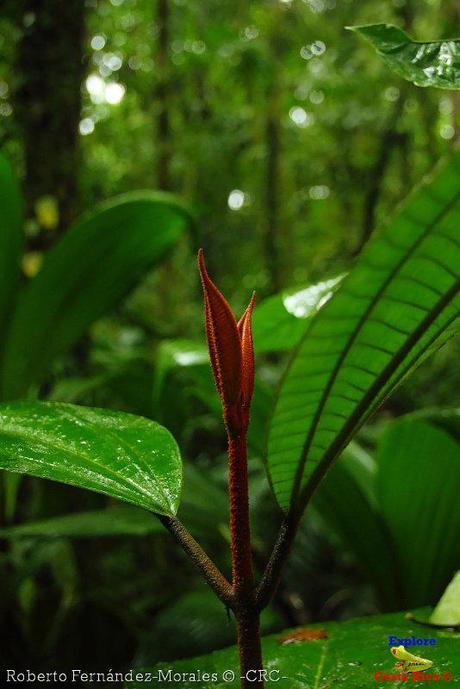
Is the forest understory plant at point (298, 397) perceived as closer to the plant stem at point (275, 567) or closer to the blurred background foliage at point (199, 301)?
the plant stem at point (275, 567)

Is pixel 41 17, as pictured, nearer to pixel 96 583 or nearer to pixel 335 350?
pixel 96 583

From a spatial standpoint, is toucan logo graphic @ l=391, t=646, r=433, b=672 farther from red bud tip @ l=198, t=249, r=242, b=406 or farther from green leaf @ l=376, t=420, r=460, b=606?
green leaf @ l=376, t=420, r=460, b=606

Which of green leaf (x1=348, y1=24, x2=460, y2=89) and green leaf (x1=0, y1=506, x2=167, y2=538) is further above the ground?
green leaf (x1=348, y1=24, x2=460, y2=89)

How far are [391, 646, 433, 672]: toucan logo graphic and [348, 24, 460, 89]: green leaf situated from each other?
44 centimetres

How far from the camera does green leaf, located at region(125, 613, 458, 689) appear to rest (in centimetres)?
48

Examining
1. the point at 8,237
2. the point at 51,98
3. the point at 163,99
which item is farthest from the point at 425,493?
the point at 163,99

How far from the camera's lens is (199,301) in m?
3.46

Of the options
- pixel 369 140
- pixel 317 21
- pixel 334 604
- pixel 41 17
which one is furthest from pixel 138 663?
pixel 317 21

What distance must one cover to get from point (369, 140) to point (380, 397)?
346 centimetres

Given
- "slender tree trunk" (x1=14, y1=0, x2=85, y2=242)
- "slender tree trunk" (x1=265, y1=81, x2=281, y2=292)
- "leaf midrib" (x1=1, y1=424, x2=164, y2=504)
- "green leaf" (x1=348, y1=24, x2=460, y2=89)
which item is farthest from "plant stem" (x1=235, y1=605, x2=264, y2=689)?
"slender tree trunk" (x1=265, y1=81, x2=281, y2=292)

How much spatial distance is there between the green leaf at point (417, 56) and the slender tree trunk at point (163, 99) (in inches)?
108

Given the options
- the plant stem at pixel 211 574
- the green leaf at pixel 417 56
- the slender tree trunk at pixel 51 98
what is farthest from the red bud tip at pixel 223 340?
the slender tree trunk at pixel 51 98

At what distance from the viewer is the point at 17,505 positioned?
4.97 feet

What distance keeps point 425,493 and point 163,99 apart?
278 cm
